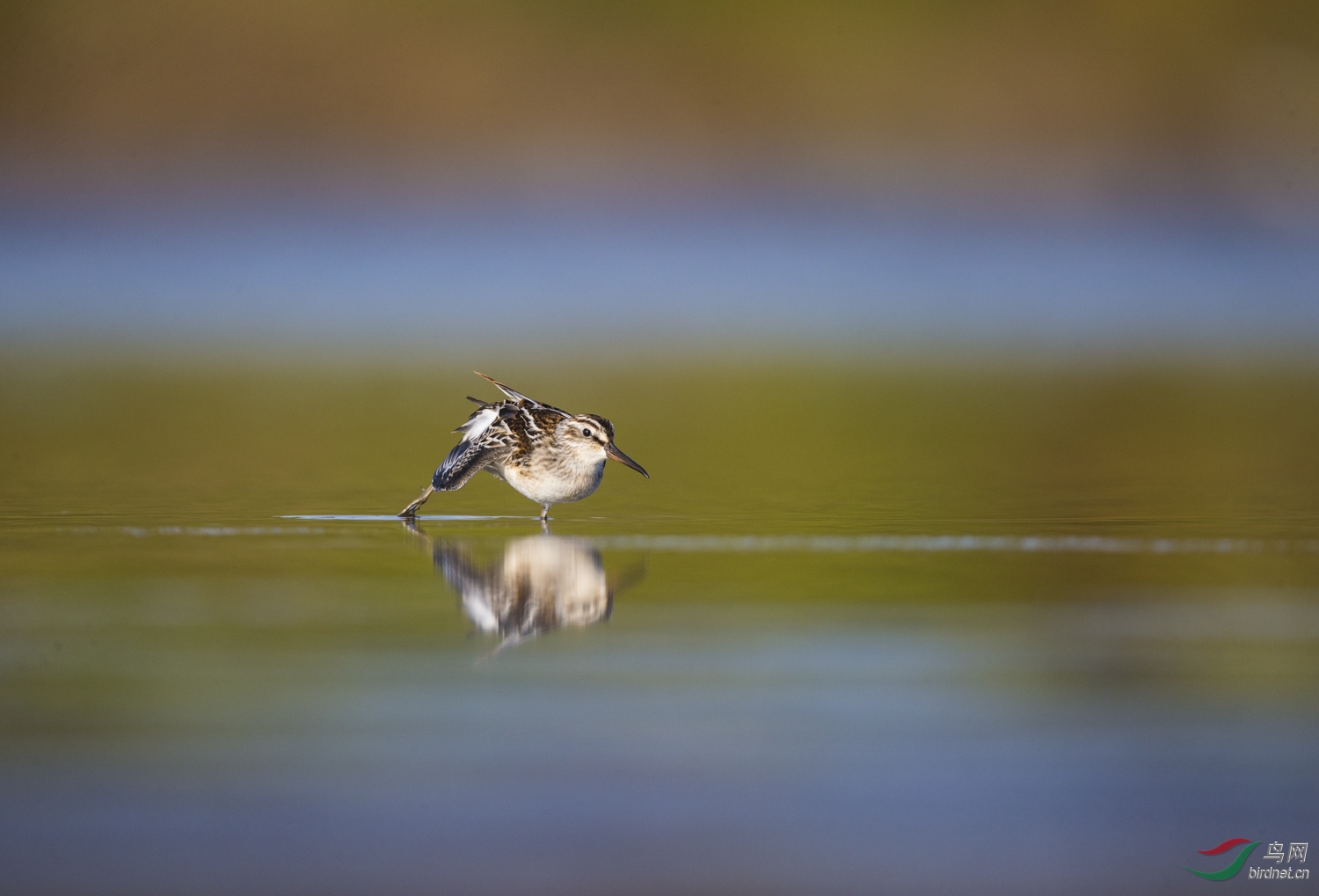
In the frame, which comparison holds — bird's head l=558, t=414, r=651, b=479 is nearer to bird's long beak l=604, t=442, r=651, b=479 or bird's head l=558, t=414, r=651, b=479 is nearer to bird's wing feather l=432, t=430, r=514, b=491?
bird's long beak l=604, t=442, r=651, b=479

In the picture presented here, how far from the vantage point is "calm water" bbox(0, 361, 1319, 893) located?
4.62 meters

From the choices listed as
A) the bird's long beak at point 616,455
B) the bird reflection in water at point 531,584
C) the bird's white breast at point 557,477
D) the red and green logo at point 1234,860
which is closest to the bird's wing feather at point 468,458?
the bird's white breast at point 557,477

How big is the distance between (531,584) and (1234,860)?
12.8 ft

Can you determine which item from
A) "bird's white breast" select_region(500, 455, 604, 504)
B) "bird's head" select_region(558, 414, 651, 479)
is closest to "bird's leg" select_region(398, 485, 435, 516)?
"bird's white breast" select_region(500, 455, 604, 504)

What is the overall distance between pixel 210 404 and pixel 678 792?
1390 centimetres

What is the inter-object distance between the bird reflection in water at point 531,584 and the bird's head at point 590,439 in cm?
117

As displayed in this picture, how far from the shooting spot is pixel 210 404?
18141 mm

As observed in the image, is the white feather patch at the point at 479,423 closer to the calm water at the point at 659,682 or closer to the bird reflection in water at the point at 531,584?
the calm water at the point at 659,682

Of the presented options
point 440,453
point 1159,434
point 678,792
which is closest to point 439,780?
point 678,792

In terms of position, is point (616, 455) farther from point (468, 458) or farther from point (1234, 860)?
point (1234, 860)

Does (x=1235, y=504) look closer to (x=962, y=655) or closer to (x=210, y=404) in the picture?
(x=962, y=655)

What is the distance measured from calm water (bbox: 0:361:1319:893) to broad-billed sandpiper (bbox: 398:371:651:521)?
240 mm

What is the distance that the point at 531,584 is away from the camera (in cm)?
801

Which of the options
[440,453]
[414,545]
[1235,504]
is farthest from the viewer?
[440,453]
